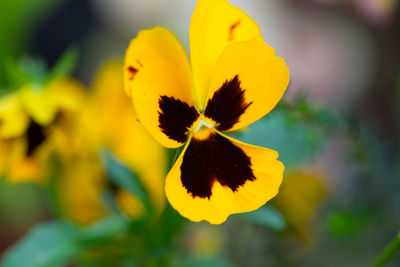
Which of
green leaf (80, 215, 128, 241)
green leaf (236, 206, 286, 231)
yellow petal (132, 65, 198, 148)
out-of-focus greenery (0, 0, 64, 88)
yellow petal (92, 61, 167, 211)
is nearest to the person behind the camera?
yellow petal (132, 65, 198, 148)

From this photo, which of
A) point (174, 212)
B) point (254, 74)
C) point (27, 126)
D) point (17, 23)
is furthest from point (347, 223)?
point (17, 23)

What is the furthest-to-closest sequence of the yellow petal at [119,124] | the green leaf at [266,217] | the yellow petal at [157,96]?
the yellow petal at [119,124], the green leaf at [266,217], the yellow petal at [157,96]

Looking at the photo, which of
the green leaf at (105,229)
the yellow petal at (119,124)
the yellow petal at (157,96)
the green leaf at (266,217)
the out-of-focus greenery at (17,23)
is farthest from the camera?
the out-of-focus greenery at (17,23)

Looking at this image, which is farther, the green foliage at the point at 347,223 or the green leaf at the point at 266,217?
the green foliage at the point at 347,223

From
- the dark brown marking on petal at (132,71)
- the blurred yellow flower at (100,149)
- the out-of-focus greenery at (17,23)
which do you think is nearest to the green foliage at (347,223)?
the blurred yellow flower at (100,149)

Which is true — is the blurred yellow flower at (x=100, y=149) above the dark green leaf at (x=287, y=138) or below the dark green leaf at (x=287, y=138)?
below

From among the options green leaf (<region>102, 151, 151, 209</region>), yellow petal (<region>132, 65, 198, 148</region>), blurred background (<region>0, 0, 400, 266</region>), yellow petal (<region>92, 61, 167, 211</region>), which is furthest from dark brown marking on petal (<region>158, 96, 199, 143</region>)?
yellow petal (<region>92, 61, 167, 211</region>)

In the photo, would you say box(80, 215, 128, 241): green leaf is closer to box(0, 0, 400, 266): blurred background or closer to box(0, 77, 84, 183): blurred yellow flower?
box(0, 0, 400, 266): blurred background

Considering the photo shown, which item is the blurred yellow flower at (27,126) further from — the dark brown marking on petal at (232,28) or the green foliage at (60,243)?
the dark brown marking on petal at (232,28)
